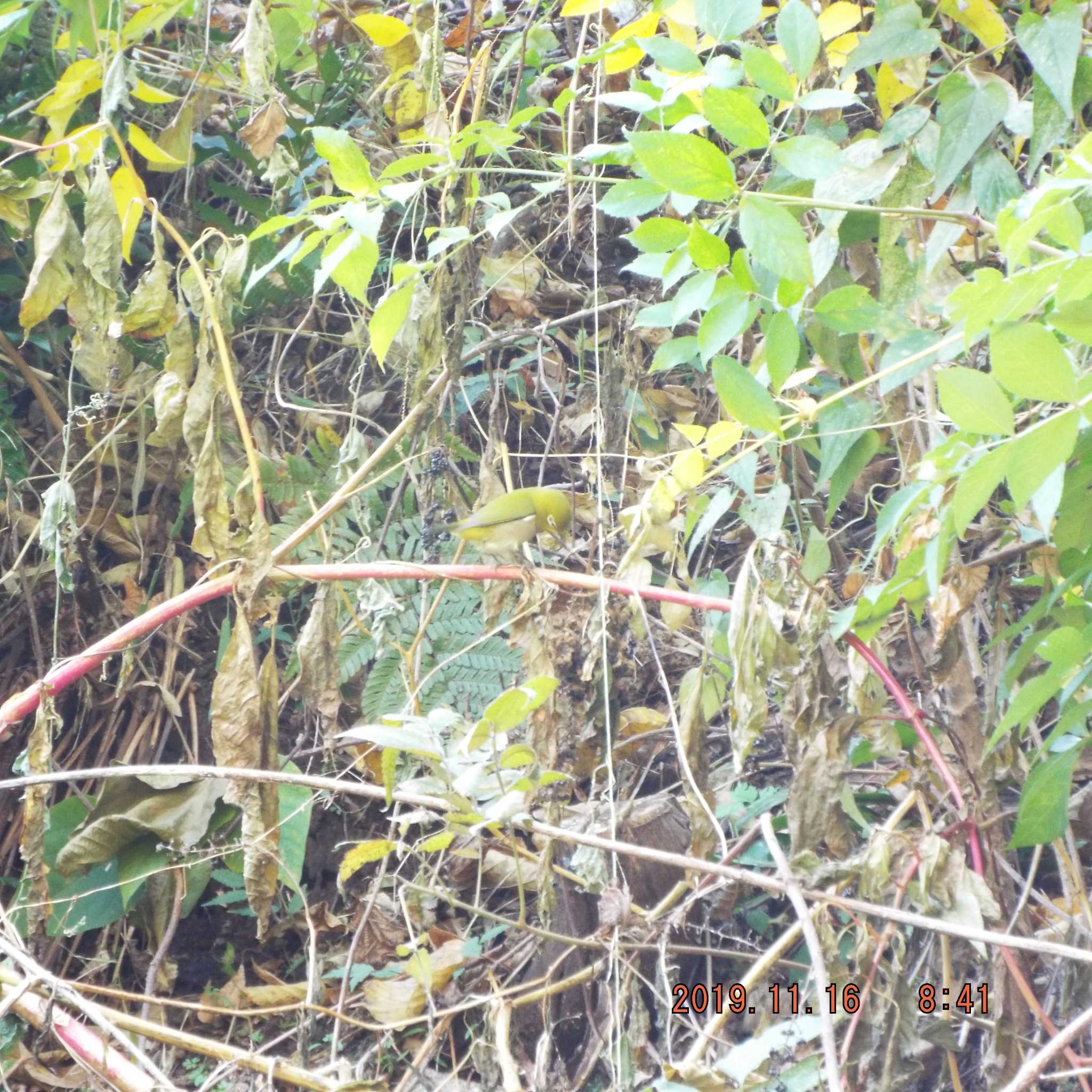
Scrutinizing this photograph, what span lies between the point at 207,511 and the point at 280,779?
1.15ft

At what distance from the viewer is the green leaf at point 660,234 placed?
924 mm

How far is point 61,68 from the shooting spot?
68.3 inches

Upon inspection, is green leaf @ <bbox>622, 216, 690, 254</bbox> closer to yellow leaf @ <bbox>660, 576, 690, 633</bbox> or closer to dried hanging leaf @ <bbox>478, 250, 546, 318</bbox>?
yellow leaf @ <bbox>660, 576, 690, 633</bbox>

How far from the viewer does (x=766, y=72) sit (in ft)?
→ 2.84

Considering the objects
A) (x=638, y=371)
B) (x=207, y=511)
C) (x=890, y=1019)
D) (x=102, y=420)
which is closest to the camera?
(x=890, y=1019)

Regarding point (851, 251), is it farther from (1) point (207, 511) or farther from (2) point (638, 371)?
(1) point (207, 511)

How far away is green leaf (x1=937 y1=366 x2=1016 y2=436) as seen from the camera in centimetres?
74

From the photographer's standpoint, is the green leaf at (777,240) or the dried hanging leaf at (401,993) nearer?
the green leaf at (777,240)

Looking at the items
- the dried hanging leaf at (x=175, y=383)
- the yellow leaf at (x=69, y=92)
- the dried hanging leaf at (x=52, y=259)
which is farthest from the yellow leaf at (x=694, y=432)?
the yellow leaf at (x=69, y=92)

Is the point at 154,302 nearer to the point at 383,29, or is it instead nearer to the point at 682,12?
the point at 383,29

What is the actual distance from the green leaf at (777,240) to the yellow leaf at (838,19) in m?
0.46

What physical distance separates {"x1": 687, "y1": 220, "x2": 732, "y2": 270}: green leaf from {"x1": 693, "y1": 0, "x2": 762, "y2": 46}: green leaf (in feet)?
0.62

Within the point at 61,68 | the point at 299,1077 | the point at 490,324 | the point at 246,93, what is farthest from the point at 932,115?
the point at 61,68

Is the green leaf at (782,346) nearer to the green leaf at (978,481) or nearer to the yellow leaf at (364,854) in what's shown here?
the green leaf at (978,481)
